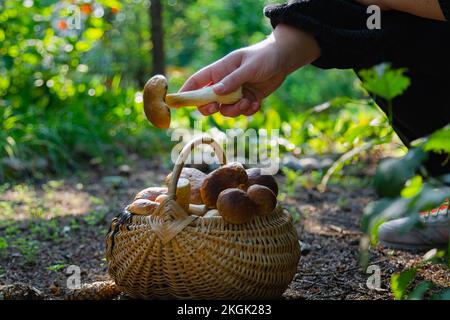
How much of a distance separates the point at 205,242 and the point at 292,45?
711 millimetres

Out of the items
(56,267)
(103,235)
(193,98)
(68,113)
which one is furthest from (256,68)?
(68,113)

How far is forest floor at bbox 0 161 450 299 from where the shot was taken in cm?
210

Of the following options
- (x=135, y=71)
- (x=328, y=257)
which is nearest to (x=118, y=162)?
(x=328, y=257)

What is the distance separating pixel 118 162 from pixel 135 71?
3.71 m

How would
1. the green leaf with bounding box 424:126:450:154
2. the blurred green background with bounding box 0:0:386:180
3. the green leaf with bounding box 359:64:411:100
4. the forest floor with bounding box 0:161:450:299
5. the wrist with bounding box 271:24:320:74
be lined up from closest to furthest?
the green leaf with bounding box 424:126:450:154, the green leaf with bounding box 359:64:411:100, the wrist with bounding box 271:24:320:74, the forest floor with bounding box 0:161:450:299, the blurred green background with bounding box 0:0:386:180

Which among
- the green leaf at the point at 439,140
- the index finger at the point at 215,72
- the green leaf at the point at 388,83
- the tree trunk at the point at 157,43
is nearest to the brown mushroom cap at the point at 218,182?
the index finger at the point at 215,72

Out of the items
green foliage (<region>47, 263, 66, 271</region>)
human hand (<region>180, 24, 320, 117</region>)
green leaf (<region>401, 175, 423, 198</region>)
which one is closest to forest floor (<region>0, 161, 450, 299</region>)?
green foliage (<region>47, 263, 66, 271</region>)

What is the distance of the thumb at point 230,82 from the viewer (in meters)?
1.87

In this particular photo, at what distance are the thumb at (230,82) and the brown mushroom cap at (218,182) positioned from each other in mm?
230

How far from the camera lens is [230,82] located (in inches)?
74.1

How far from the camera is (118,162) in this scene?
4.28 m

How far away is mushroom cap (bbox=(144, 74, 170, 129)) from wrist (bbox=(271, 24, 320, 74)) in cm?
38

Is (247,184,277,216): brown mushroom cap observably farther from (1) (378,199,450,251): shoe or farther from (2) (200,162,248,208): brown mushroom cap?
(1) (378,199,450,251): shoe

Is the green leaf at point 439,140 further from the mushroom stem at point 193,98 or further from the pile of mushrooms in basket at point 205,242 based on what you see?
the mushroom stem at point 193,98
